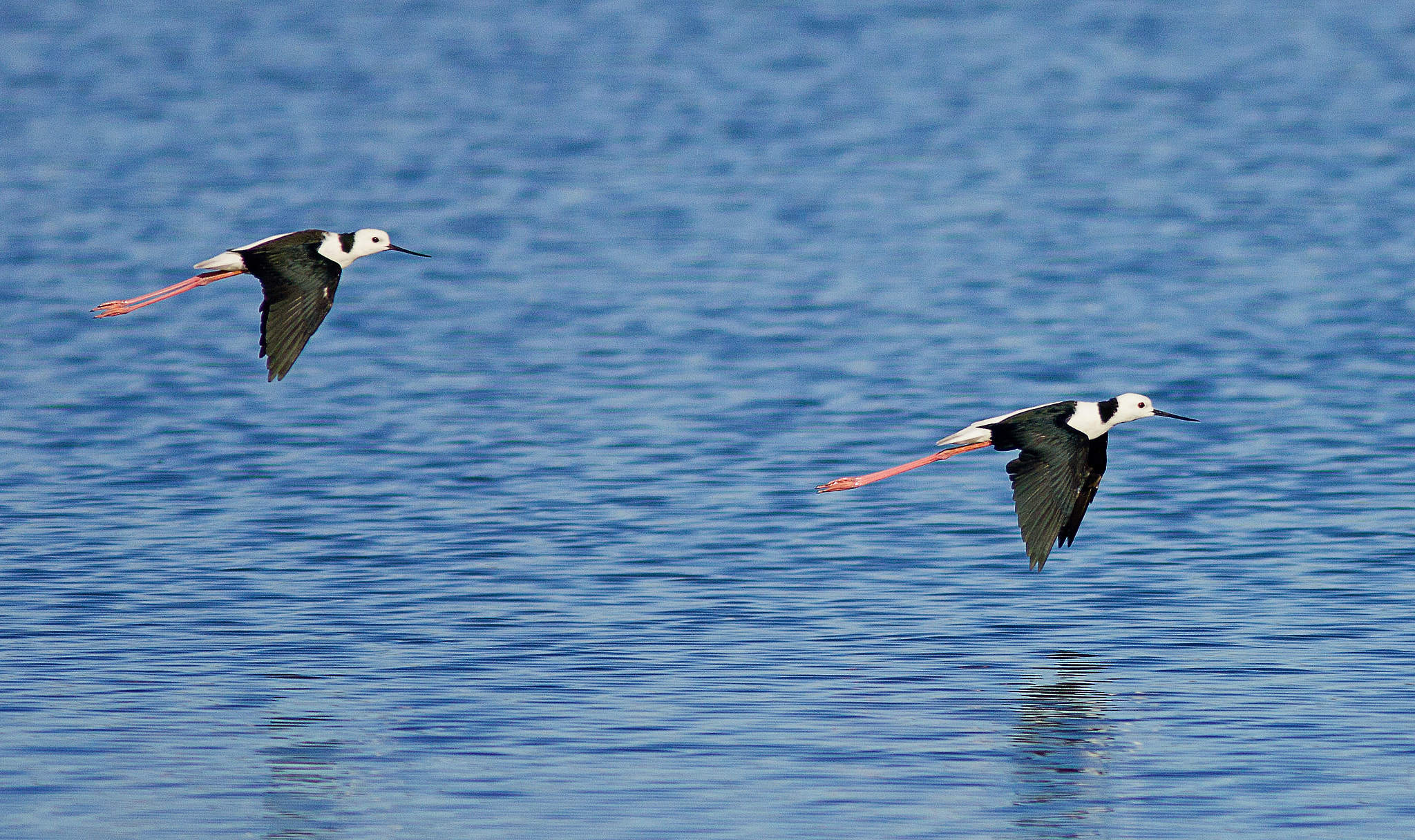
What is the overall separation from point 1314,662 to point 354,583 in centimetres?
566

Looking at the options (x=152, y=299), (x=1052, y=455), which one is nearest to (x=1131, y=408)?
(x=1052, y=455)

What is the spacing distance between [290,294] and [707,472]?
573cm

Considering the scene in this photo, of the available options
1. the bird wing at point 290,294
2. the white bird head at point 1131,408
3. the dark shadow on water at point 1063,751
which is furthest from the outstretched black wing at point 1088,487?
the bird wing at point 290,294

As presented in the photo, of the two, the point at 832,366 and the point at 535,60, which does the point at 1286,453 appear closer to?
the point at 832,366

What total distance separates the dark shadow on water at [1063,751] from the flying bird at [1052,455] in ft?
2.51

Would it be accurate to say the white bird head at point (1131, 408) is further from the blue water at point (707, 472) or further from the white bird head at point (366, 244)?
the white bird head at point (366, 244)

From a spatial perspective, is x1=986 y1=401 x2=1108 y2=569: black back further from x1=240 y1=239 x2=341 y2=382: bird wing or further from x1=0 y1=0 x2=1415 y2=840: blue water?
x1=240 y1=239 x2=341 y2=382: bird wing

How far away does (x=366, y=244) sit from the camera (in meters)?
13.2

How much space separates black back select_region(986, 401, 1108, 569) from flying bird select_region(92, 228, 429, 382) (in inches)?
Answer: 125

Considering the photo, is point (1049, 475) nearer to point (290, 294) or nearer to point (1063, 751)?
point (1063, 751)

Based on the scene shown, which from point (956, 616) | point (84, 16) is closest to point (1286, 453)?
point (956, 616)

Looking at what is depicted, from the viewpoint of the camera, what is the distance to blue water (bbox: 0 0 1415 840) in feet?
36.2

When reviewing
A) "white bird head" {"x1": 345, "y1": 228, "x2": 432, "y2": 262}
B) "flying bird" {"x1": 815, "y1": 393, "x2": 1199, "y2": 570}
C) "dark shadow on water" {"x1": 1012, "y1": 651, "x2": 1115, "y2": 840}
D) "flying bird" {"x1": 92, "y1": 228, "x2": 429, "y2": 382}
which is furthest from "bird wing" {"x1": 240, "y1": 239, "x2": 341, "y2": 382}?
"dark shadow on water" {"x1": 1012, "y1": 651, "x2": 1115, "y2": 840}

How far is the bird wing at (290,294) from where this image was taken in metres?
12.2
